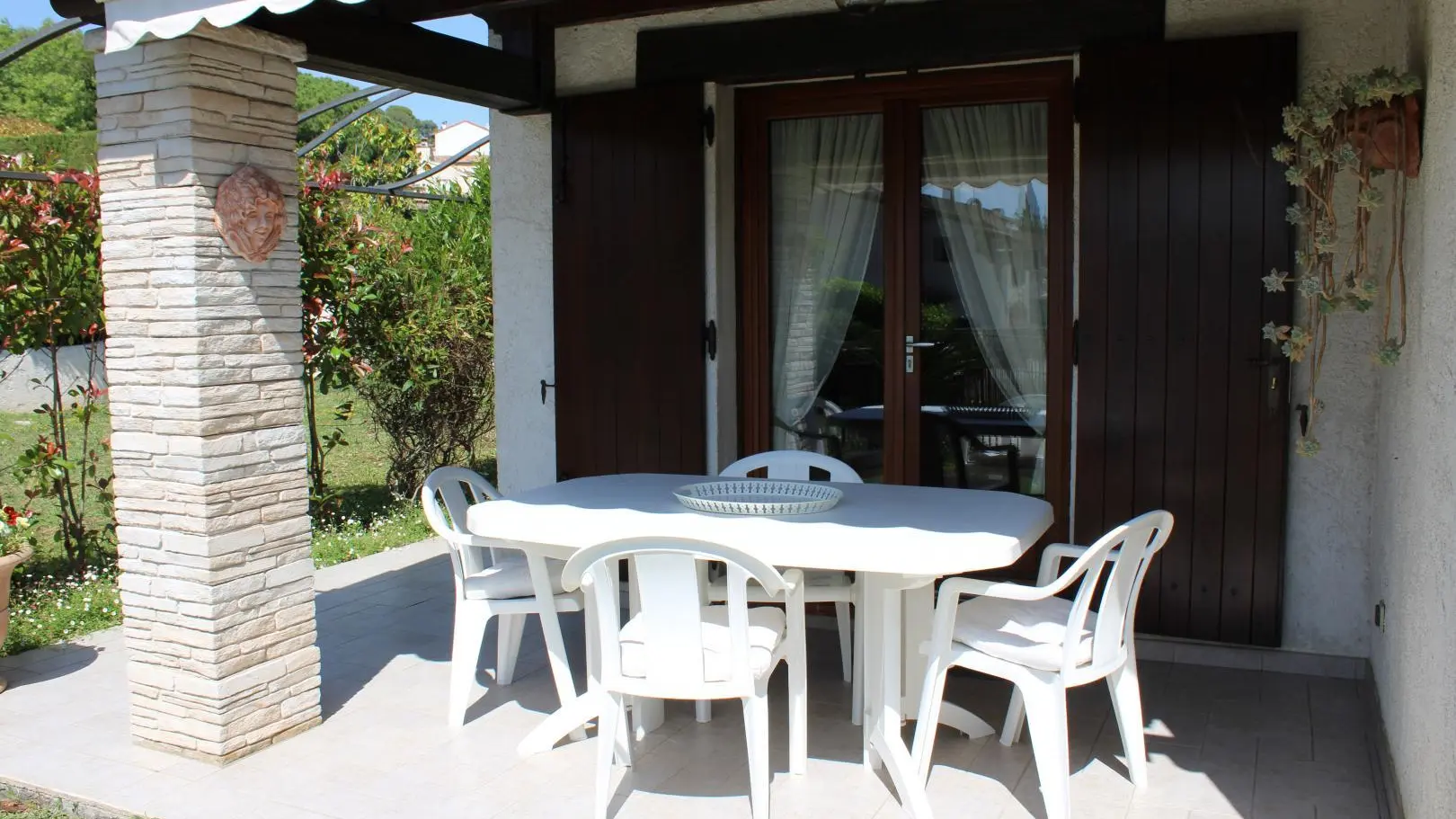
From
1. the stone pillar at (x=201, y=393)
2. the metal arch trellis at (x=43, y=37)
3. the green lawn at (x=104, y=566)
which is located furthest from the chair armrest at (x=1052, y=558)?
the green lawn at (x=104, y=566)

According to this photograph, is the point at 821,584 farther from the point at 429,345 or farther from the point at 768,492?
the point at 429,345

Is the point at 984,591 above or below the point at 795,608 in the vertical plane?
above

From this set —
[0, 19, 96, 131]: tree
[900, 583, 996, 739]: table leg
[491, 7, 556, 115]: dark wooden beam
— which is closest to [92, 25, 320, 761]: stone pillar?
[491, 7, 556, 115]: dark wooden beam

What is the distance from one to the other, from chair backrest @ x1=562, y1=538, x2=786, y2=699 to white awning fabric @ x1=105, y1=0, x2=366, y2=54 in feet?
→ 5.58

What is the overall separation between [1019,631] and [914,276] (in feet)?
7.02

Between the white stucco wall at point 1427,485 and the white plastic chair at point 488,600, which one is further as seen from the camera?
the white plastic chair at point 488,600

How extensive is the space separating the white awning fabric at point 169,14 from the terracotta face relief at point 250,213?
1.55 feet

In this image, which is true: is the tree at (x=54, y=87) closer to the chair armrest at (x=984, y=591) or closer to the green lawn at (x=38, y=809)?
the green lawn at (x=38, y=809)

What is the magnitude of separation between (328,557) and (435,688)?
2.65 m

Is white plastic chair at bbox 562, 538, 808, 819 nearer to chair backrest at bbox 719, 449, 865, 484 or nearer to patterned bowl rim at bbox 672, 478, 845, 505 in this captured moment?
patterned bowl rim at bbox 672, 478, 845, 505

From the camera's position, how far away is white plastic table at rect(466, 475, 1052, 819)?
3180 mm

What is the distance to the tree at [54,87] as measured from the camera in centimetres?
2661

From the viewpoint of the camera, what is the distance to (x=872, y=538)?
3277 mm

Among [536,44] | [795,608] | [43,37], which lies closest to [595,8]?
[536,44]
